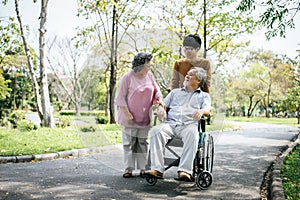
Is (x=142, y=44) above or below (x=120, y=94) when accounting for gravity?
above

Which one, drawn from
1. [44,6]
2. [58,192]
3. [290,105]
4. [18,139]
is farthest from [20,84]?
[58,192]

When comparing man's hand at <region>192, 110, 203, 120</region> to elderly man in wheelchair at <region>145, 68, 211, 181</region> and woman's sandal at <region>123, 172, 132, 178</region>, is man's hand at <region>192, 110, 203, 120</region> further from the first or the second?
woman's sandal at <region>123, 172, 132, 178</region>

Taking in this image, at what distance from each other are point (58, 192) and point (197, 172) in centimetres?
145

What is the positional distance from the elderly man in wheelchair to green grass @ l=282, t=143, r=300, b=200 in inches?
42.2

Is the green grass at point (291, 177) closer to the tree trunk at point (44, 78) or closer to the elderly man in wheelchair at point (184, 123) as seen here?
the elderly man in wheelchair at point (184, 123)

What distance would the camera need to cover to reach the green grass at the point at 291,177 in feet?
12.5

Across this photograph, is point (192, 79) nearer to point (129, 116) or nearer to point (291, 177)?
point (129, 116)

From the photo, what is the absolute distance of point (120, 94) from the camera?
10.7 ft

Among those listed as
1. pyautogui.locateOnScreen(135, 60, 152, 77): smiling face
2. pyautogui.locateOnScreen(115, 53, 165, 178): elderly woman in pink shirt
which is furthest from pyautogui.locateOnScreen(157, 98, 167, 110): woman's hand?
pyautogui.locateOnScreen(135, 60, 152, 77): smiling face

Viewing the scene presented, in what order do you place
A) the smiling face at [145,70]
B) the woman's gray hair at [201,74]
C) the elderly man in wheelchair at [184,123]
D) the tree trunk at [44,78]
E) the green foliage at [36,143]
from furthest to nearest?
the tree trunk at [44,78], the green foliage at [36,143], the elderly man in wheelchair at [184,123], the woman's gray hair at [201,74], the smiling face at [145,70]

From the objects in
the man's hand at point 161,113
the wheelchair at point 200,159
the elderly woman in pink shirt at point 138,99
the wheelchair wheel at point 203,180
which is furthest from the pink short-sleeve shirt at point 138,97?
the wheelchair wheel at point 203,180

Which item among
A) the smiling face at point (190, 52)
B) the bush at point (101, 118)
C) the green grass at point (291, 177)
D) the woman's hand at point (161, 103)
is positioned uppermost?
the smiling face at point (190, 52)

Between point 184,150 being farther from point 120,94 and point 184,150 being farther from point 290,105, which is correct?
point 290,105

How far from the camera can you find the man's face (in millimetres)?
3499
